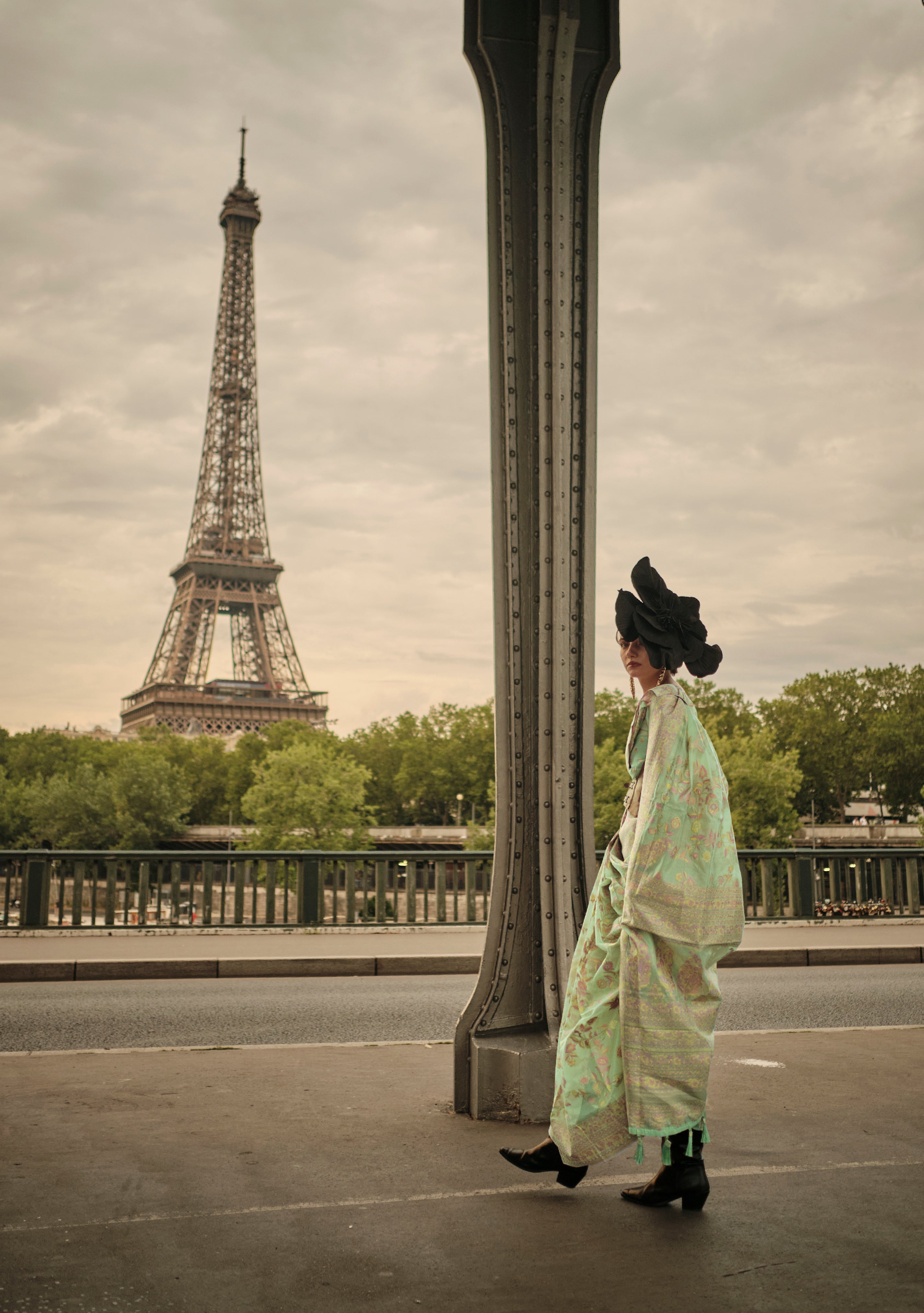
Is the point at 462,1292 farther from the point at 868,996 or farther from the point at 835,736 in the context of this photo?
the point at 835,736

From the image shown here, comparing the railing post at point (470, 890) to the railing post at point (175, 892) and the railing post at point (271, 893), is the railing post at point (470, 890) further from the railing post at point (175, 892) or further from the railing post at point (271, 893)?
the railing post at point (175, 892)

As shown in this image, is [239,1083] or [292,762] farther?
[292,762]

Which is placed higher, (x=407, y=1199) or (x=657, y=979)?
(x=657, y=979)

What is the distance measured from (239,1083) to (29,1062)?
1119 mm

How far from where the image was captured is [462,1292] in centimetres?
283

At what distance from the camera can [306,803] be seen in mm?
56844

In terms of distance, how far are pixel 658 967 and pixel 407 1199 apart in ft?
3.32

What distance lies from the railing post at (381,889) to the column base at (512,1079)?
27.1ft

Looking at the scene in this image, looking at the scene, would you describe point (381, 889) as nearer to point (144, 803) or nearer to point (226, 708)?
point (144, 803)

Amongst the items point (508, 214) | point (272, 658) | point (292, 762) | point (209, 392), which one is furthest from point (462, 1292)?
point (209, 392)

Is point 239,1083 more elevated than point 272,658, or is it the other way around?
point 272,658

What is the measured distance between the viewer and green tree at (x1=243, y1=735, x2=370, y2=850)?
56906 mm

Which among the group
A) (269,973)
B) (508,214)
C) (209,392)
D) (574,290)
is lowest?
(269,973)

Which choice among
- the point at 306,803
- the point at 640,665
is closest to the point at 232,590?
the point at 306,803
